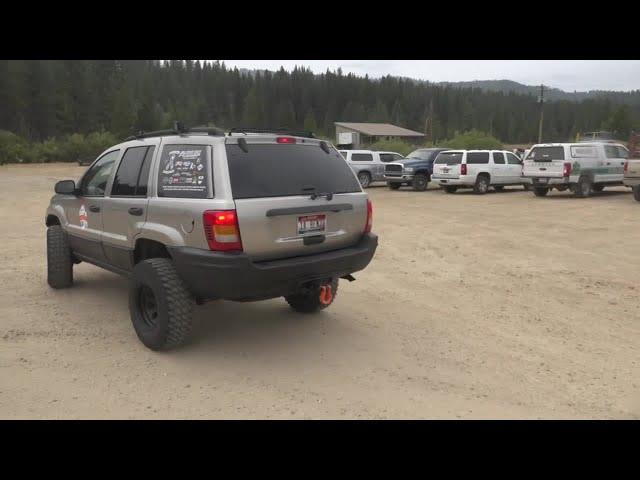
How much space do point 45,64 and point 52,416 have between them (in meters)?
101

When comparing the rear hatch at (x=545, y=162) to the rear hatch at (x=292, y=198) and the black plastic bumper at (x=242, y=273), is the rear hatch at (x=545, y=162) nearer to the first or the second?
the rear hatch at (x=292, y=198)

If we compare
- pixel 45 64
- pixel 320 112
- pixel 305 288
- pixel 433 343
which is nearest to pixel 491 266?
pixel 433 343

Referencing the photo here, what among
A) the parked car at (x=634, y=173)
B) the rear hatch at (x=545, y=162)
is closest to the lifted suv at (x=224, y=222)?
the parked car at (x=634, y=173)

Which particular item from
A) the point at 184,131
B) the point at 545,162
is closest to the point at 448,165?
the point at 545,162

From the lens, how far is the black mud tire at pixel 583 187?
1818 cm

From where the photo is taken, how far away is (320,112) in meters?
136

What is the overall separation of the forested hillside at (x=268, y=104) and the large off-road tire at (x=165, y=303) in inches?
3546

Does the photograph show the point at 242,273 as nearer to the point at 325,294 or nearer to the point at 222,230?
the point at 222,230

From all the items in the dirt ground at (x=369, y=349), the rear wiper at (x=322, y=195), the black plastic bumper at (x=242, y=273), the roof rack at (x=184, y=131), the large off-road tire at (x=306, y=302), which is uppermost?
the roof rack at (x=184, y=131)

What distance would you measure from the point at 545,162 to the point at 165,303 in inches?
659

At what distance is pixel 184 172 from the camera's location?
4.45m

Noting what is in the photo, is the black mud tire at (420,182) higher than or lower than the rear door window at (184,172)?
lower

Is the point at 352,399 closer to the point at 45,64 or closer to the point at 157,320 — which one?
the point at 157,320

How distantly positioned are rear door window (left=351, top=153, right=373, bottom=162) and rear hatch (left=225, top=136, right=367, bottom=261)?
1890 cm
